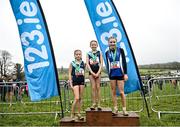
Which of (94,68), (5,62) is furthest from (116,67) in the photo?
(5,62)

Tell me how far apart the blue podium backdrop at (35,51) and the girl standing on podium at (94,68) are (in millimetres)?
1262

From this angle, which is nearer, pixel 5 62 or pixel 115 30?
pixel 115 30

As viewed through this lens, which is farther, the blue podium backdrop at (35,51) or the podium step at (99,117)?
the blue podium backdrop at (35,51)

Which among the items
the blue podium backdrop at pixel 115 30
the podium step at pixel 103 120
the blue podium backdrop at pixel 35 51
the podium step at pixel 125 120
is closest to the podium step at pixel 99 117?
the podium step at pixel 103 120

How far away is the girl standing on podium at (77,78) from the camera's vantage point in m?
6.89

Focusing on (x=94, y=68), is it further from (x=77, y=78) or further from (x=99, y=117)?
(x=99, y=117)

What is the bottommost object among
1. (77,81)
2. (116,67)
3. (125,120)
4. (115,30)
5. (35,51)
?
(125,120)

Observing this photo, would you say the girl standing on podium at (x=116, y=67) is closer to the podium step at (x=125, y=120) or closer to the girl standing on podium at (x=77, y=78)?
the podium step at (x=125, y=120)

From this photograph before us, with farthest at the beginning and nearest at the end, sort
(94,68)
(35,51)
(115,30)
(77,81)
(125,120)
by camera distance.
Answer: (115,30) < (35,51) < (94,68) < (77,81) < (125,120)

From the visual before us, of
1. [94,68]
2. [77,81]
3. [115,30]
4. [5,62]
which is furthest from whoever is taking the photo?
[5,62]

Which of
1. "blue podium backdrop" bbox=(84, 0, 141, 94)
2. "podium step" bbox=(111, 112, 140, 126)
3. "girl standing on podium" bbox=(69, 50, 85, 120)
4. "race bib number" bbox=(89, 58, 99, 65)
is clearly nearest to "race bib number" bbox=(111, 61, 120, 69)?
"race bib number" bbox=(89, 58, 99, 65)

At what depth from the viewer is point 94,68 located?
7.14 m

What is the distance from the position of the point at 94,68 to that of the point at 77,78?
19.7 inches

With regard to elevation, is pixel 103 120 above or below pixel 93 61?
below
